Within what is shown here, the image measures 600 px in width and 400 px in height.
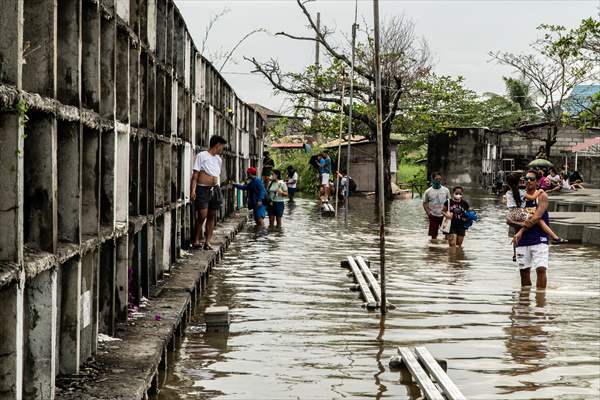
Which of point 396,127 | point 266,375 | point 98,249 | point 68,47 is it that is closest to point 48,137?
point 68,47

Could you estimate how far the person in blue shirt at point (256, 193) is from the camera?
2617 centimetres

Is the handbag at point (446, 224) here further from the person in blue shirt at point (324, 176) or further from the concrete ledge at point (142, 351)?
the person in blue shirt at point (324, 176)

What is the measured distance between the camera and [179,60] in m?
14.5

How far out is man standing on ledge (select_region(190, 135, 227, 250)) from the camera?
1681cm

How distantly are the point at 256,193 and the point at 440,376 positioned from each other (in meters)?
18.3

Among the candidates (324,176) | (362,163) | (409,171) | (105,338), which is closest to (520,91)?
(409,171)

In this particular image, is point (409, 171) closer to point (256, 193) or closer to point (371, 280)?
point (256, 193)

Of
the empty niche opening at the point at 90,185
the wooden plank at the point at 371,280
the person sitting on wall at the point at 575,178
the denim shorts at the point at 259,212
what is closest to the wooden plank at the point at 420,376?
the empty niche opening at the point at 90,185

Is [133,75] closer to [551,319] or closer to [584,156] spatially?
[551,319]

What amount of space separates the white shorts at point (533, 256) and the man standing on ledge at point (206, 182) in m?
4.50

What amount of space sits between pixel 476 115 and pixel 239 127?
4084cm

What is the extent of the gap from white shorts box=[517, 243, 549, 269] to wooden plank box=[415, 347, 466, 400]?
597 cm

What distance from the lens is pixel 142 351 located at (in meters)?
8.14

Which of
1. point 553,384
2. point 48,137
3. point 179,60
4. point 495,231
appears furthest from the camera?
point 495,231
